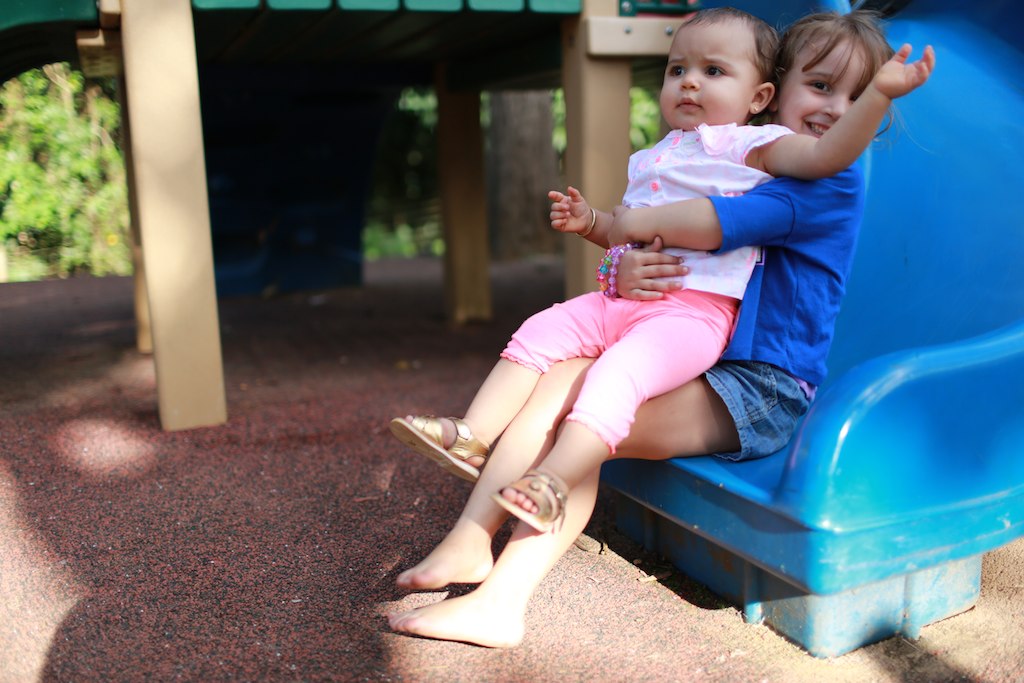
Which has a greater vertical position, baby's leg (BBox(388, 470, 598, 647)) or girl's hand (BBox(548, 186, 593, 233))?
girl's hand (BBox(548, 186, 593, 233))

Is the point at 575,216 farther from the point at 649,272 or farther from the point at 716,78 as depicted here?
the point at 716,78

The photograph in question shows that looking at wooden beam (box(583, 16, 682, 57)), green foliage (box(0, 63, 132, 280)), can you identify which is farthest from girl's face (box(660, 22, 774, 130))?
green foliage (box(0, 63, 132, 280))

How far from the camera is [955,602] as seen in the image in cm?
183

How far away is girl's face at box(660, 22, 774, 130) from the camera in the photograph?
5.89ft

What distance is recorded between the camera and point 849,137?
1.58 m

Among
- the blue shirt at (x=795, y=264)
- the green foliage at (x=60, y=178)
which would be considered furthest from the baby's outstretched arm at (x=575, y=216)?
the green foliage at (x=60, y=178)

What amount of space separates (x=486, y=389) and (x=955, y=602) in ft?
3.27

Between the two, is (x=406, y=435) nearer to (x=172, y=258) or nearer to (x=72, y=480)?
(x=72, y=480)

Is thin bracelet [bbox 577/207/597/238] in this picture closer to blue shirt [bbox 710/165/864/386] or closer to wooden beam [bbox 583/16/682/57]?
blue shirt [bbox 710/165/864/386]

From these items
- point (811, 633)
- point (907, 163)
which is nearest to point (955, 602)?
point (811, 633)

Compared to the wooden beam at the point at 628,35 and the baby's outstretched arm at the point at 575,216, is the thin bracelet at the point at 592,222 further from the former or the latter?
the wooden beam at the point at 628,35

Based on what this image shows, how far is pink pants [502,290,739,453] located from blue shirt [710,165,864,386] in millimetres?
54

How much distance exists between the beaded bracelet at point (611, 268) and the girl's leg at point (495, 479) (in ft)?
0.51

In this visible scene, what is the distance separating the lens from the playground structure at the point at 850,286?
1.51m
